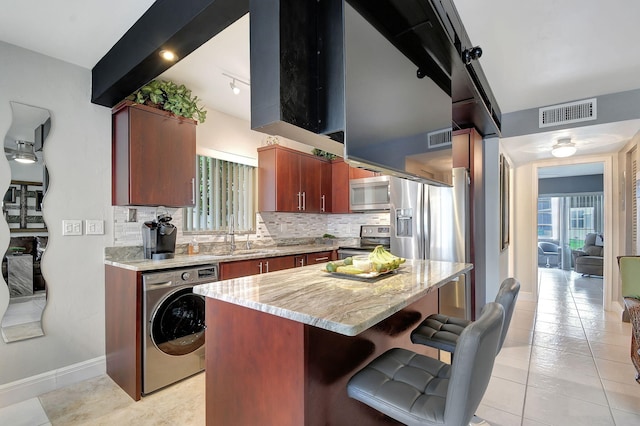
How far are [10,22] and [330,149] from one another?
227 centimetres

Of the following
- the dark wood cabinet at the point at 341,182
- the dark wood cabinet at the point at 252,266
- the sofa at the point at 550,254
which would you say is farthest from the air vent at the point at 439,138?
the sofa at the point at 550,254

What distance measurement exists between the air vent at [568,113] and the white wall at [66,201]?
4.41m

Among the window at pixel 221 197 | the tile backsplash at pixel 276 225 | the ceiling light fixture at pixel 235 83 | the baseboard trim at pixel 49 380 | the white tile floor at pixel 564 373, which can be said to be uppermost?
the ceiling light fixture at pixel 235 83

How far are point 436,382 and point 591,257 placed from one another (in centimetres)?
755

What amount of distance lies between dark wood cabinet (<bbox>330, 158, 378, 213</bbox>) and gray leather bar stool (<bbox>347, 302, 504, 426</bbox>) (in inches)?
126

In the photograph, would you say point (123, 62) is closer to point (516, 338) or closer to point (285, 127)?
point (285, 127)

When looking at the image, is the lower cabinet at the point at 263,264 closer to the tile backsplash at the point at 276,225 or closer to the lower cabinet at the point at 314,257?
the lower cabinet at the point at 314,257

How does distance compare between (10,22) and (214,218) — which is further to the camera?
(214,218)

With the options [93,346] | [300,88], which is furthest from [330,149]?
[93,346]

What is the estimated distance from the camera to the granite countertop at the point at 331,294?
1047 mm

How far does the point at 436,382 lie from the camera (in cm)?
122

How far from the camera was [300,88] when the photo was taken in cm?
132

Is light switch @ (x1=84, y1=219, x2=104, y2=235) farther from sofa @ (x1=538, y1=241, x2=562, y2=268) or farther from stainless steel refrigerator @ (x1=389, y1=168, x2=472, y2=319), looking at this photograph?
sofa @ (x1=538, y1=241, x2=562, y2=268)

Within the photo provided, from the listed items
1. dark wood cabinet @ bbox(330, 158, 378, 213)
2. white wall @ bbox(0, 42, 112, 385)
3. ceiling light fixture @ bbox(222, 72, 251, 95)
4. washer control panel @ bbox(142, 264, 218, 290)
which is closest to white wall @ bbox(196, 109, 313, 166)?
ceiling light fixture @ bbox(222, 72, 251, 95)
